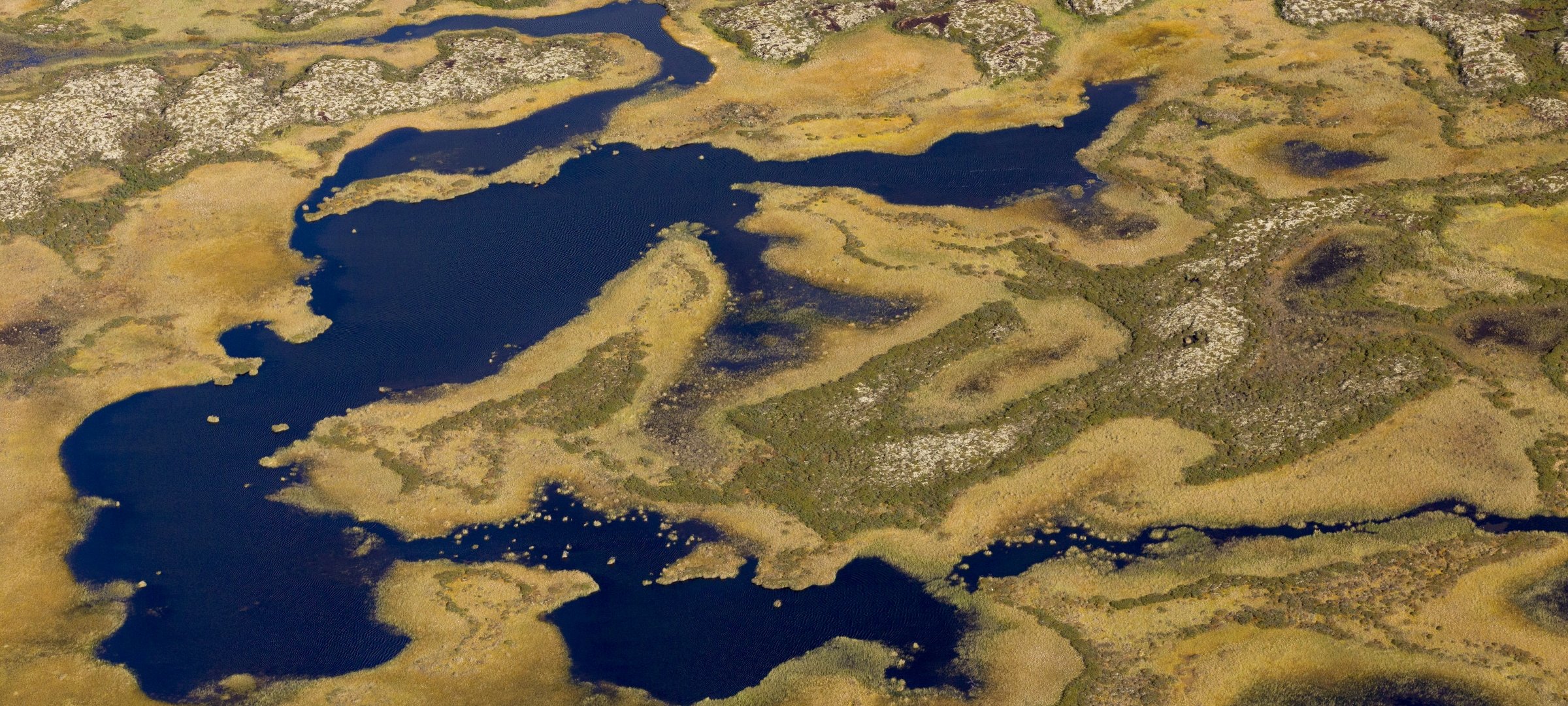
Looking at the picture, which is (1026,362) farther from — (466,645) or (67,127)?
(67,127)

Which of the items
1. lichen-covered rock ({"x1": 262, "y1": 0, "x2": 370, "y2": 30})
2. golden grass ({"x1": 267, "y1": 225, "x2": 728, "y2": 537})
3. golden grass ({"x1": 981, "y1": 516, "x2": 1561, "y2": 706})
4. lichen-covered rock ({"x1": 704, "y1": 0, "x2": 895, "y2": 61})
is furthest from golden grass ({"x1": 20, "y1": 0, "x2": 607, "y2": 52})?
golden grass ({"x1": 981, "y1": 516, "x2": 1561, "y2": 706})

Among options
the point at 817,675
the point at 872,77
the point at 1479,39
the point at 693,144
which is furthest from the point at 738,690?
the point at 1479,39

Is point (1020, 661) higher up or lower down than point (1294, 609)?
lower down

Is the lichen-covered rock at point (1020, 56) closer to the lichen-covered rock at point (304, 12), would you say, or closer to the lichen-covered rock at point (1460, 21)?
the lichen-covered rock at point (1460, 21)

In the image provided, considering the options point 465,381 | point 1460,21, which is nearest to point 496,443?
point 465,381

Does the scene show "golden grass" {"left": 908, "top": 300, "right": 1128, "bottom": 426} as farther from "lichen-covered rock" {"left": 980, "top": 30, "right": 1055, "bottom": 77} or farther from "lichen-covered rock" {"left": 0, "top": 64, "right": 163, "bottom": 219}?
"lichen-covered rock" {"left": 0, "top": 64, "right": 163, "bottom": 219}

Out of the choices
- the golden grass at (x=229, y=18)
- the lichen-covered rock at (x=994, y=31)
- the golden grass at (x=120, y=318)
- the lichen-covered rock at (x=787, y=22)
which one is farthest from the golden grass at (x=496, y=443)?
the golden grass at (x=229, y=18)

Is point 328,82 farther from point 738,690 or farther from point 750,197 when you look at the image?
point 738,690
